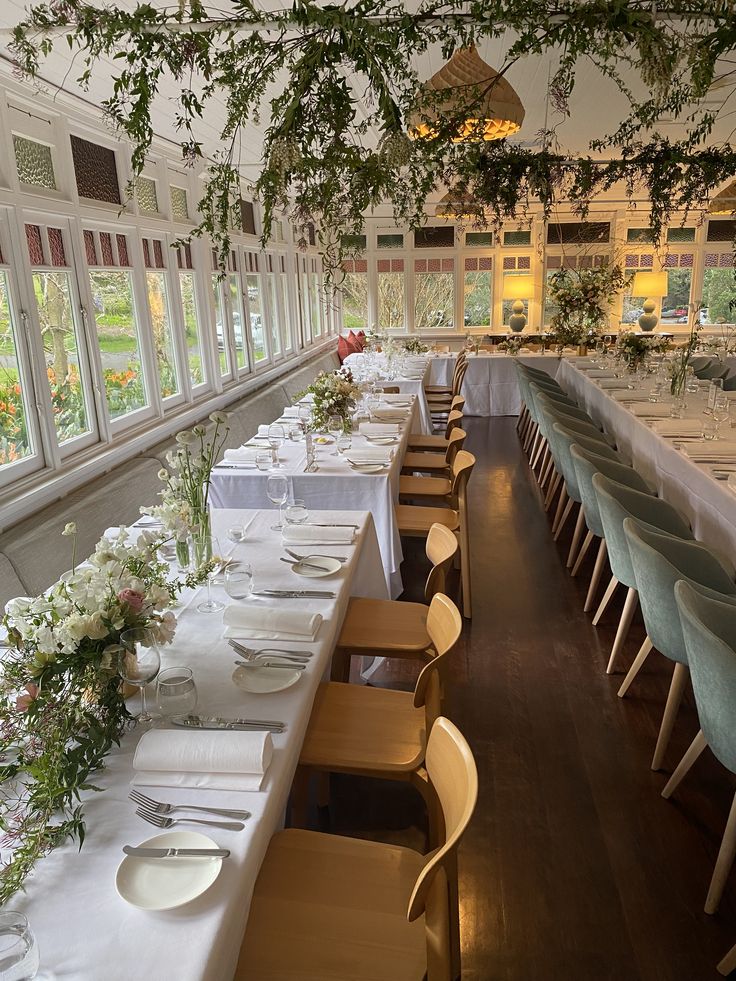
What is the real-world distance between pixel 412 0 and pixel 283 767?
152 inches

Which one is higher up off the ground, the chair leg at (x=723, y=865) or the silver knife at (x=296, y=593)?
the silver knife at (x=296, y=593)

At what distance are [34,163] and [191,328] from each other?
262 centimetres

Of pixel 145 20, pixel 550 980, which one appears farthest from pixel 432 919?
pixel 145 20

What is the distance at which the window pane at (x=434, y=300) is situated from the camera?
45.4 feet

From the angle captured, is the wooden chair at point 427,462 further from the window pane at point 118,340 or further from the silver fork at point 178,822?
the silver fork at point 178,822

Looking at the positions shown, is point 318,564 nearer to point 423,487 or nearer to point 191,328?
point 423,487

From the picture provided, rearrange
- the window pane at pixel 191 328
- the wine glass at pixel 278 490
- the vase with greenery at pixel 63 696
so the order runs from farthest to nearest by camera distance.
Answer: the window pane at pixel 191 328
the wine glass at pixel 278 490
the vase with greenery at pixel 63 696

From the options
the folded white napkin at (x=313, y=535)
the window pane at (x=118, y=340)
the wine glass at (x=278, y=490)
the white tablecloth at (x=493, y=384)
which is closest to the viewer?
the folded white napkin at (x=313, y=535)

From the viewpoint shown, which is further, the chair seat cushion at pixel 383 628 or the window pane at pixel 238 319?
the window pane at pixel 238 319

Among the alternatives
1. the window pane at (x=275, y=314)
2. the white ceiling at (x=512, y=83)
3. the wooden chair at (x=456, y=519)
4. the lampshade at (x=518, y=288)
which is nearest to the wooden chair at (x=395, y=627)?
the wooden chair at (x=456, y=519)

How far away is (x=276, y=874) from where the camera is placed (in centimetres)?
173

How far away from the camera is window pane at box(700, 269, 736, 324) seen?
1295 centimetres

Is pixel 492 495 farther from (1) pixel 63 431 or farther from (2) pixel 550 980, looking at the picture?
(2) pixel 550 980

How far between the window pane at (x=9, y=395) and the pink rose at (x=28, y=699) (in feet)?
8.92
